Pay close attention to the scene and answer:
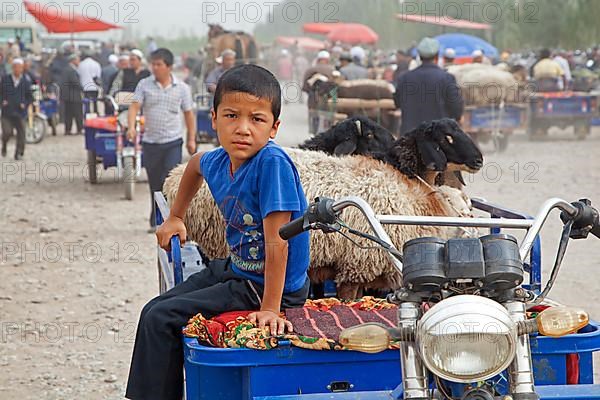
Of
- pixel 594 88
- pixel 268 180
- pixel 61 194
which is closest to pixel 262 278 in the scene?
pixel 268 180

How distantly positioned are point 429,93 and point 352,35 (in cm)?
3113

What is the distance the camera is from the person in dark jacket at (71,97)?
20.5 m

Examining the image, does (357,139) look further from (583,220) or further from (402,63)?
(402,63)

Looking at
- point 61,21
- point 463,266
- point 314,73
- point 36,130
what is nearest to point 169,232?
point 463,266

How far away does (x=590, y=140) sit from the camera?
725 inches

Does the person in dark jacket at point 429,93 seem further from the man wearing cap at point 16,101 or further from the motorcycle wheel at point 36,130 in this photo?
the motorcycle wheel at point 36,130

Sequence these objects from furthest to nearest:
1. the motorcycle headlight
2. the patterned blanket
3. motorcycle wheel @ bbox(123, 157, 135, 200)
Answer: motorcycle wheel @ bbox(123, 157, 135, 200) < the patterned blanket < the motorcycle headlight

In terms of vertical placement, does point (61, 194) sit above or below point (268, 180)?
below

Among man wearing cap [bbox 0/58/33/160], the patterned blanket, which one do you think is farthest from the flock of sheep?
man wearing cap [bbox 0/58/33/160]

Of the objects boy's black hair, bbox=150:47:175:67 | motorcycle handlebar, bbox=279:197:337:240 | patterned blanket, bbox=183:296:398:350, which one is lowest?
patterned blanket, bbox=183:296:398:350

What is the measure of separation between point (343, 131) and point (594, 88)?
19.0 m

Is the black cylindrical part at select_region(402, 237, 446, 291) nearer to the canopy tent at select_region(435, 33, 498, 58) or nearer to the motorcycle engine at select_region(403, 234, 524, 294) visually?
the motorcycle engine at select_region(403, 234, 524, 294)

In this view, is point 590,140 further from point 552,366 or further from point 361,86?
point 552,366

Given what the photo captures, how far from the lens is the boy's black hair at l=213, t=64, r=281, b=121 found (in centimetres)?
301
